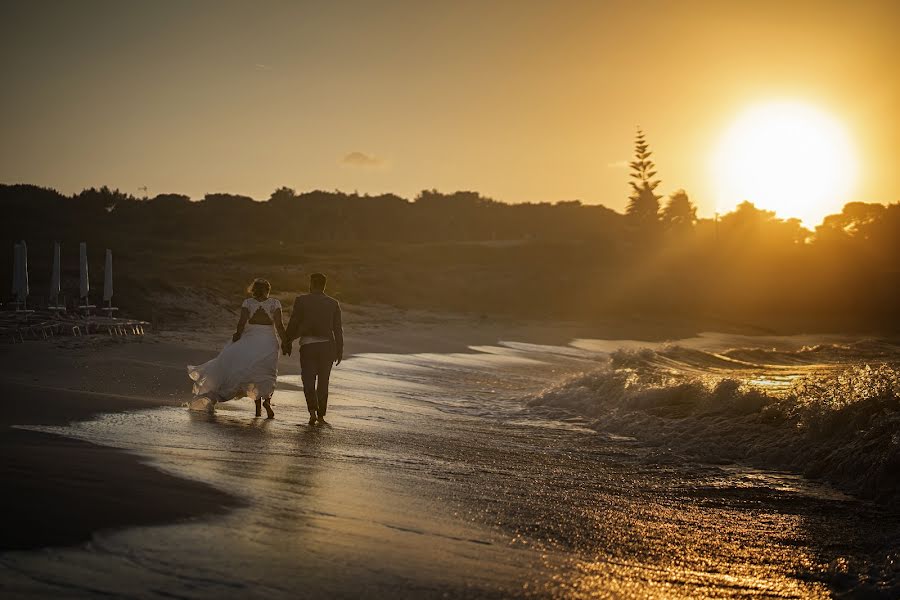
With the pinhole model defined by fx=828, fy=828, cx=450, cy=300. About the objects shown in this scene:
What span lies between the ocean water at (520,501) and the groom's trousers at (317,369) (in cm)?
42

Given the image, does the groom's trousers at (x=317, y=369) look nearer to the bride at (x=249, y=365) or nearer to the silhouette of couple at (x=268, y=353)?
the silhouette of couple at (x=268, y=353)

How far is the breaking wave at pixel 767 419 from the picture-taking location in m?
7.96

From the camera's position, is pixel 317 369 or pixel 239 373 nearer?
pixel 239 373

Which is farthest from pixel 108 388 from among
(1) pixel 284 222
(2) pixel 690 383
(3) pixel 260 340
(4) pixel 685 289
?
(1) pixel 284 222

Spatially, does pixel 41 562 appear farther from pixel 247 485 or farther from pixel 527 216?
pixel 527 216

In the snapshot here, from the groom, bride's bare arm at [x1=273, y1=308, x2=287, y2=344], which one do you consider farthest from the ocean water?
bride's bare arm at [x1=273, y1=308, x2=287, y2=344]

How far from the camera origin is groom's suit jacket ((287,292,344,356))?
10477mm

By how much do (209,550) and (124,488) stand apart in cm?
138

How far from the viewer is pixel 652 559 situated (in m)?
4.97

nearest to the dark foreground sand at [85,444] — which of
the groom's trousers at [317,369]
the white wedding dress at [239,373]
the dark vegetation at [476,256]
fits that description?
the white wedding dress at [239,373]

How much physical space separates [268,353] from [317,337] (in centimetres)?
66

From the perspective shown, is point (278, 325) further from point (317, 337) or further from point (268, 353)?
point (317, 337)

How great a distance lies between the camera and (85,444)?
6.85 m

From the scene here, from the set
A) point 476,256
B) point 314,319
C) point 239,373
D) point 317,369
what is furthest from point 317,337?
point 476,256
